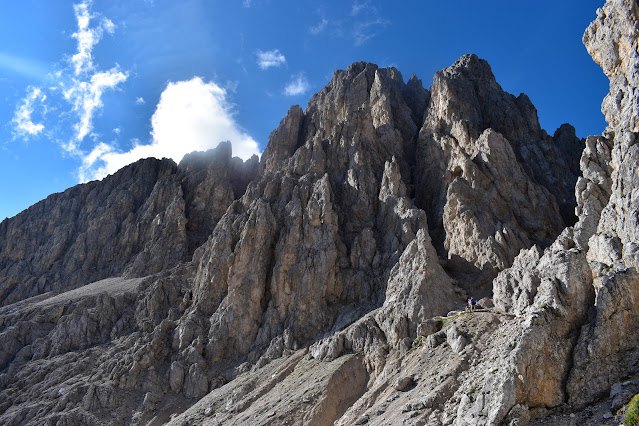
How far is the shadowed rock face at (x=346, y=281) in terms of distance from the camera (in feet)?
147

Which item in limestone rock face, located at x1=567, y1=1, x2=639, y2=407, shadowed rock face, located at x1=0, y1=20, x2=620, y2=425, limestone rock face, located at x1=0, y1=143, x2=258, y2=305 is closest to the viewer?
limestone rock face, located at x1=567, y1=1, x2=639, y2=407

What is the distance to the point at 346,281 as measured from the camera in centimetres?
8006

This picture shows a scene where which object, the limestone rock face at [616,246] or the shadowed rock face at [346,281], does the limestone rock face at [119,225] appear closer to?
the shadowed rock face at [346,281]

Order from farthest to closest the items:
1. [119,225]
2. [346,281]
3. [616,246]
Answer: [119,225] → [346,281] → [616,246]

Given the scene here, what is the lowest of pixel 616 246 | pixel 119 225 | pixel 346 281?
pixel 616 246

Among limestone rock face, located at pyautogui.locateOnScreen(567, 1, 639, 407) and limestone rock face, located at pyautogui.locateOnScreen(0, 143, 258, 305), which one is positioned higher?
limestone rock face, located at pyautogui.locateOnScreen(0, 143, 258, 305)

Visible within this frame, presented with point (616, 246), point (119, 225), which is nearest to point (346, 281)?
point (616, 246)

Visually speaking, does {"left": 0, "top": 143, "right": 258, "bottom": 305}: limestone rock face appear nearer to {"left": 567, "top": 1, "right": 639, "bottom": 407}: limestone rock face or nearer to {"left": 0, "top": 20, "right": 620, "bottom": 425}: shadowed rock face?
{"left": 0, "top": 20, "right": 620, "bottom": 425}: shadowed rock face

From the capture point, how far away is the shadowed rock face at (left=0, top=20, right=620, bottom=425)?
4494 centimetres

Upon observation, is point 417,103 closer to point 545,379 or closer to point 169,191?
point 169,191

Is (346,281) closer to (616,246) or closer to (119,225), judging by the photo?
(616,246)

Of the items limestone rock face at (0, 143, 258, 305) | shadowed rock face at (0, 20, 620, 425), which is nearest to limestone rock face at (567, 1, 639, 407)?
shadowed rock face at (0, 20, 620, 425)

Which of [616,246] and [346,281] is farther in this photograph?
[346,281]

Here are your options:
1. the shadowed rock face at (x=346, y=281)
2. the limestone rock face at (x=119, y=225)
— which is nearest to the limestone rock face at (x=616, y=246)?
the shadowed rock face at (x=346, y=281)
